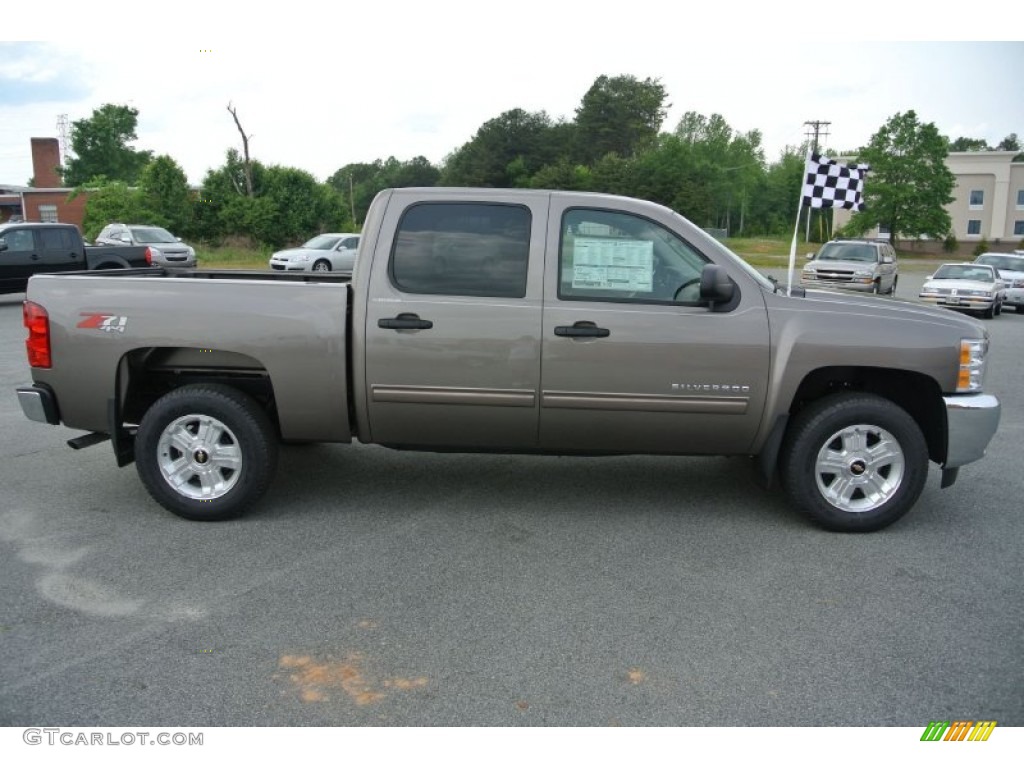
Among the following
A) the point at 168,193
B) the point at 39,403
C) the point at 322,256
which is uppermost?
the point at 168,193

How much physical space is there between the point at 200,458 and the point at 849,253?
20584 millimetres

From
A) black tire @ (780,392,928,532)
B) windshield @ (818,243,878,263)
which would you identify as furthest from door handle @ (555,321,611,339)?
windshield @ (818,243,878,263)

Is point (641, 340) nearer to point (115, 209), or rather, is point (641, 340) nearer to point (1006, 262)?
point (1006, 262)

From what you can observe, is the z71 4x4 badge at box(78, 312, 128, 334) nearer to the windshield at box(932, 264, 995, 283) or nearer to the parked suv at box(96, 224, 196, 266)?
the parked suv at box(96, 224, 196, 266)

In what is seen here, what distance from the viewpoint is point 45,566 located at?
432cm

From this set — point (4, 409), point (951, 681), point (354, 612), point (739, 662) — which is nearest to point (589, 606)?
point (739, 662)

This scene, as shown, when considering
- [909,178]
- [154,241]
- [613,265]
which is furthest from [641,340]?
[909,178]

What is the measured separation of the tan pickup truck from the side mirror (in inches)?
2.4

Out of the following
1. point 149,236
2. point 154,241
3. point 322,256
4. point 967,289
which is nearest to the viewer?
point 967,289

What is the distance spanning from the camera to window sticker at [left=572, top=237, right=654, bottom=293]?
4.85m

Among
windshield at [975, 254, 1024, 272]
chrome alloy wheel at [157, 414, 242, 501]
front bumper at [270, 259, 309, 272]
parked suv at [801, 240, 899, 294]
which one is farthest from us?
front bumper at [270, 259, 309, 272]

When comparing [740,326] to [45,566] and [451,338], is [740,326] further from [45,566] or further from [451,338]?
[45,566]

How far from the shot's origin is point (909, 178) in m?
55.4

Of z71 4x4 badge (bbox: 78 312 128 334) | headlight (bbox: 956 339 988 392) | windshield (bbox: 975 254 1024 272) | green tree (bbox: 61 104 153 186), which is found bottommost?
headlight (bbox: 956 339 988 392)
